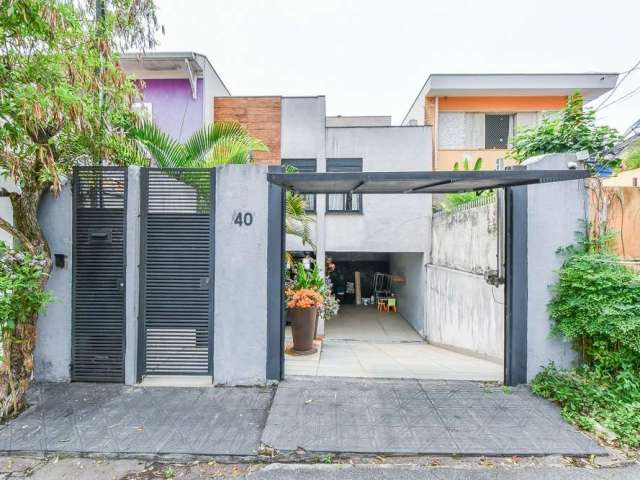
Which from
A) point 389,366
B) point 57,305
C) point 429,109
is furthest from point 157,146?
point 429,109

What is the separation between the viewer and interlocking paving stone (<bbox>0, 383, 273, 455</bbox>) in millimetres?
3477

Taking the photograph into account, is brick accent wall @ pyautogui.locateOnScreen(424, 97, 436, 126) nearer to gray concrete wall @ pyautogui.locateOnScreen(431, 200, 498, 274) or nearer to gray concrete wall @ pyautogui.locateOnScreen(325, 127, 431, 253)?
gray concrete wall @ pyautogui.locateOnScreen(325, 127, 431, 253)

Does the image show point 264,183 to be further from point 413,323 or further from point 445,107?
point 445,107

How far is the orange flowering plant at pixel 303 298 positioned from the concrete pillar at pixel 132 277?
8.58 ft

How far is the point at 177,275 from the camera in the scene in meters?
4.88

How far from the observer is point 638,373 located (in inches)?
165

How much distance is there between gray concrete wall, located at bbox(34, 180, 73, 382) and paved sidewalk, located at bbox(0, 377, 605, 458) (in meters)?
0.29

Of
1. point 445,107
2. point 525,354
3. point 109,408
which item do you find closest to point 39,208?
point 109,408

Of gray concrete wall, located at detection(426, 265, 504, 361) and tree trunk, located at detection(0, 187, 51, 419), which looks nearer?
tree trunk, located at detection(0, 187, 51, 419)

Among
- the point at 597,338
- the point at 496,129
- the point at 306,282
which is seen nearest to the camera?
the point at 597,338

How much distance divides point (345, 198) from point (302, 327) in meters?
6.10

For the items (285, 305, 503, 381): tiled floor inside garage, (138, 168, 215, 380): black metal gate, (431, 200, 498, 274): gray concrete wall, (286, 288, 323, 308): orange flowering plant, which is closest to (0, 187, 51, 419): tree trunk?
(138, 168, 215, 380): black metal gate

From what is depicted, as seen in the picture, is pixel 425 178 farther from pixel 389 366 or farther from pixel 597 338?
pixel 389 366

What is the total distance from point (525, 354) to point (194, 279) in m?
4.45
